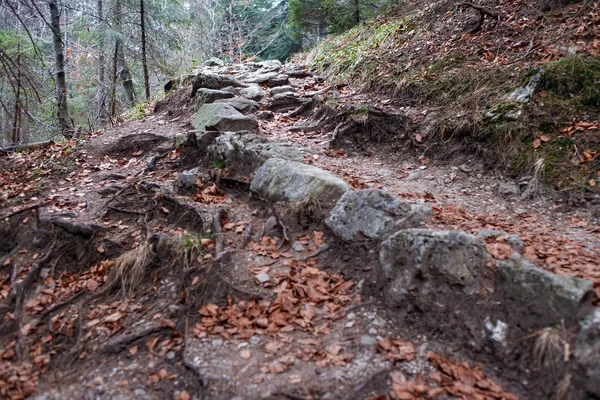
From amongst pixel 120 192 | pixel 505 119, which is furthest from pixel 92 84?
pixel 505 119

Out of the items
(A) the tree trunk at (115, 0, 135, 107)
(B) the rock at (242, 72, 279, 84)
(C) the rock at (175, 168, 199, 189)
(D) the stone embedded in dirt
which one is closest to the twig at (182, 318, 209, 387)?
(D) the stone embedded in dirt

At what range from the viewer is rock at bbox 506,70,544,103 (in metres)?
5.81

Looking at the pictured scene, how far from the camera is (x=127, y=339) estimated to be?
3559mm

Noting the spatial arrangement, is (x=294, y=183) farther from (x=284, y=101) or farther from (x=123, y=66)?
(x=123, y=66)

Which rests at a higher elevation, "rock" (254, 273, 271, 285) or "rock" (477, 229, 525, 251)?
"rock" (477, 229, 525, 251)

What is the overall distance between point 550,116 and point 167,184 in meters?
5.90

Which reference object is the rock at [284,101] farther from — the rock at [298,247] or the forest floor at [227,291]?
the rock at [298,247]

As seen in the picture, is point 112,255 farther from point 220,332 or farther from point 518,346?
point 518,346

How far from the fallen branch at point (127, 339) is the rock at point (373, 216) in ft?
6.86

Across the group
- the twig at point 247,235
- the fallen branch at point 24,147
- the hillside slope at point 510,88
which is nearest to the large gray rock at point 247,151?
the twig at point 247,235

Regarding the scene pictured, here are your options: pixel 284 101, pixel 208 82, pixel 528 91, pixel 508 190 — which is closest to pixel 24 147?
pixel 208 82

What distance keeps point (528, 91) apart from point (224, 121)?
5.23 meters

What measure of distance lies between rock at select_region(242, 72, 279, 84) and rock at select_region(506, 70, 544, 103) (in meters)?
7.39

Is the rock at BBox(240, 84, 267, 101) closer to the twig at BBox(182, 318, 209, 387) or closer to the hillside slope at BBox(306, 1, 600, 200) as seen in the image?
the hillside slope at BBox(306, 1, 600, 200)
